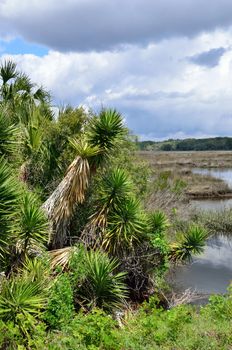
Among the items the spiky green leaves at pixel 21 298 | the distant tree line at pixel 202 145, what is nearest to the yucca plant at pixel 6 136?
the spiky green leaves at pixel 21 298

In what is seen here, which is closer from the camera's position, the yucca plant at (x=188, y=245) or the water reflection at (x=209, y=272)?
the yucca plant at (x=188, y=245)

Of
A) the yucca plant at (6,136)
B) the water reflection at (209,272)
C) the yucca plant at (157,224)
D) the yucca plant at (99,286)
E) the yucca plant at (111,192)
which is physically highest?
the yucca plant at (6,136)

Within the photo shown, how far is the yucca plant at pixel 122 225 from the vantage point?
12523 millimetres

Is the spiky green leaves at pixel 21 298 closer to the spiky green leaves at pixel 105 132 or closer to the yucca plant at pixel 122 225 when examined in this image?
the yucca plant at pixel 122 225

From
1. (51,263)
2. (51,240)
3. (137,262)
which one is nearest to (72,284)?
(51,263)

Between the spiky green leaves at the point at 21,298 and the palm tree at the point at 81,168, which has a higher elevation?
the palm tree at the point at 81,168

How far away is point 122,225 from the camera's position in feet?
41.0

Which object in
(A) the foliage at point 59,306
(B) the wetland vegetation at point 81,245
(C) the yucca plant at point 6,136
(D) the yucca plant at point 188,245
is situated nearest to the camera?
(B) the wetland vegetation at point 81,245

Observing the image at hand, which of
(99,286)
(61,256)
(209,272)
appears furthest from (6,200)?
(209,272)

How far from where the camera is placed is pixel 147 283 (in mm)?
14086

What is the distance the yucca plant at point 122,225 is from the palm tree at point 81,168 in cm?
101

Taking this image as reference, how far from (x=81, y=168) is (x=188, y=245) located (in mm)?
4474

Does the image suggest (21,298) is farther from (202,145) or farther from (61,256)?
(202,145)

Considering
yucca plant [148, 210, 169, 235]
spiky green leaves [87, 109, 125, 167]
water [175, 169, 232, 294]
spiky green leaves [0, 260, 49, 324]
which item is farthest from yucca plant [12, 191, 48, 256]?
water [175, 169, 232, 294]
